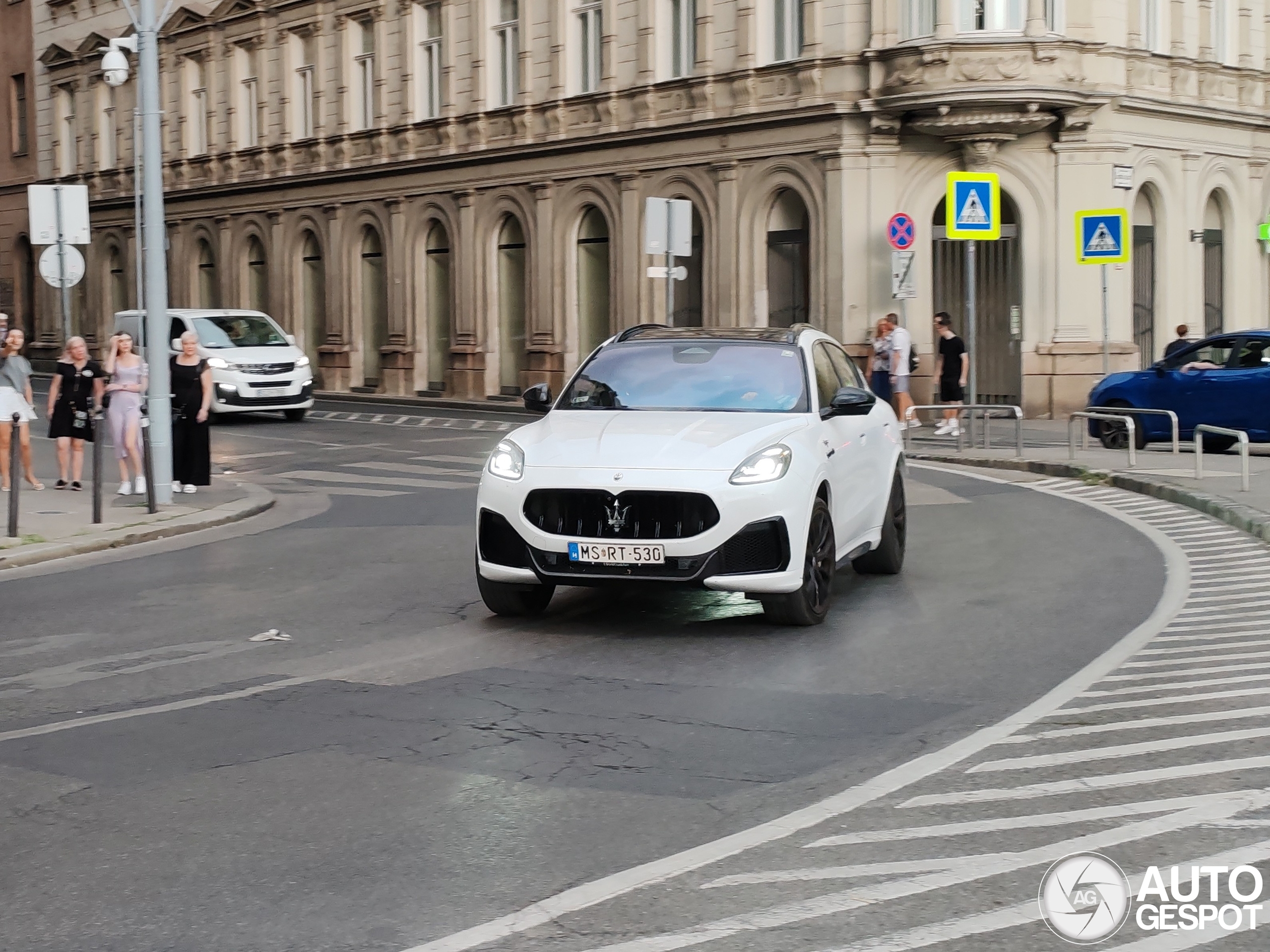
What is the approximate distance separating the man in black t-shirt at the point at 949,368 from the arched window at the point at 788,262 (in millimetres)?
6208

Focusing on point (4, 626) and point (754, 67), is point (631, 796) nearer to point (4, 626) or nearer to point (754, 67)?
point (4, 626)

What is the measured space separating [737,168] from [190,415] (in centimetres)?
1666

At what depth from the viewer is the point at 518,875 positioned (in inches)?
213

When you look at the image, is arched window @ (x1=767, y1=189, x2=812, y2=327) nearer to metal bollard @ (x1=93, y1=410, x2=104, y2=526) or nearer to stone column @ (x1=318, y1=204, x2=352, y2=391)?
stone column @ (x1=318, y1=204, x2=352, y2=391)

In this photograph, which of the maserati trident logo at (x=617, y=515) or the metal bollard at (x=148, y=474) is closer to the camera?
the maserati trident logo at (x=617, y=515)

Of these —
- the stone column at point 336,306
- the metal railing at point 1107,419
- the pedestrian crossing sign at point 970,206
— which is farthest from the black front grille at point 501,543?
the stone column at point 336,306

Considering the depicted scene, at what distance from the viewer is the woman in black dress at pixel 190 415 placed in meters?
18.2

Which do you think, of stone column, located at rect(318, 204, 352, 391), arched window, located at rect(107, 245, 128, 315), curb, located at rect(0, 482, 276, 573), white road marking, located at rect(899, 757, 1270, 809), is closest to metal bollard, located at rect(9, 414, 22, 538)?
curb, located at rect(0, 482, 276, 573)

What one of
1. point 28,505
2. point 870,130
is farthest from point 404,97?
point 28,505

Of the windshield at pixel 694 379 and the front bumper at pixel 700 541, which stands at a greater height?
the windshield at pixel 694 379

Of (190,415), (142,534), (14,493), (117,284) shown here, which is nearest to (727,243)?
(190,415)

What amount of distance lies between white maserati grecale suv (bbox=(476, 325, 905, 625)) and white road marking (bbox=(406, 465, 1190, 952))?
1.78 m

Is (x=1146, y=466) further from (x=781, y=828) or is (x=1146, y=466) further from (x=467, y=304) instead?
(x=467, y=304)

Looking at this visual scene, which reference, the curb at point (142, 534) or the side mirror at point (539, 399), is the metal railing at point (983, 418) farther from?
the side mirror at point (539, 399)
